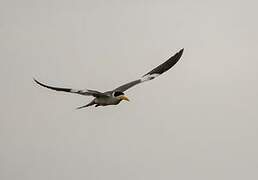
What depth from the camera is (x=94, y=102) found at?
5.57 m

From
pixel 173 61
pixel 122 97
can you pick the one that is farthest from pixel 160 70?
pixel 122 97

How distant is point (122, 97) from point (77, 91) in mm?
407

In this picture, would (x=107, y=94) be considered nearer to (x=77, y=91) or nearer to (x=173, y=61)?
(x=77, y=91)

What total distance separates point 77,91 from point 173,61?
1292 mm

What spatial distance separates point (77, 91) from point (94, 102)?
0.19 m

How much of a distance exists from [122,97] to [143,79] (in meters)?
0.72

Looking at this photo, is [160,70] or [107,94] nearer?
[107,94]

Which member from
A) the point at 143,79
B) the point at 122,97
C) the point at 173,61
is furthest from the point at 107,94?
the point at 173,61

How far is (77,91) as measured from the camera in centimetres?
550

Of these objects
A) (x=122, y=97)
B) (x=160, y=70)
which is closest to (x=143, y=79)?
(x=160, y=70)

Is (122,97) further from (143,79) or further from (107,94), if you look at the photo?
(143,79)

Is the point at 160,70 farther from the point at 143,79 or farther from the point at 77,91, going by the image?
the point at 77,91

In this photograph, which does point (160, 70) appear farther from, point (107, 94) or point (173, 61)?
point (107, 94)

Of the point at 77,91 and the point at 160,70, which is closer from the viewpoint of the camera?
the point at 77,91
